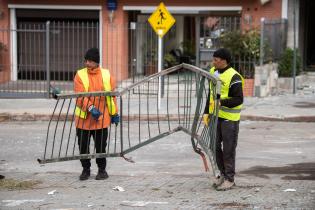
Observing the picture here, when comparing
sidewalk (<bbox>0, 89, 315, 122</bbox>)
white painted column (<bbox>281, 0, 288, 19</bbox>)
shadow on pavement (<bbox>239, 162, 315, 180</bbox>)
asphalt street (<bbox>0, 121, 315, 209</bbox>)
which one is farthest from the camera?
white painted column (<bbox>281, 0, 288, 19</bbox>)

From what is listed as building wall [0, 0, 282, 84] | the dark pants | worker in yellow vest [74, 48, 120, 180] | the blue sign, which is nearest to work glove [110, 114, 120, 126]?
worker in yellow vest [74, 48, 120, 180]

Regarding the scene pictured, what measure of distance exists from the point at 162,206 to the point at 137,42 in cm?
1363

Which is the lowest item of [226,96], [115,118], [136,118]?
[136,118]

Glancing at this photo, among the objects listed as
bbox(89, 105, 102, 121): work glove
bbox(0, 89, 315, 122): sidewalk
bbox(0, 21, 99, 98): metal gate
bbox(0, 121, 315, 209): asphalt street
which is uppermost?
bbox(0, 21, 99, 98): metal gate

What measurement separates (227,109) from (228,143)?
1.40ft

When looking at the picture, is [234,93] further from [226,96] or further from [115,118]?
[115,118]

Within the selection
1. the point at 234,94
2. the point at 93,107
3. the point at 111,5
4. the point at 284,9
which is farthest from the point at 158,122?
the point at 111,5

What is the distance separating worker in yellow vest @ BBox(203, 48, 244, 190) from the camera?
869cm

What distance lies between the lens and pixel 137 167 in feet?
35.0

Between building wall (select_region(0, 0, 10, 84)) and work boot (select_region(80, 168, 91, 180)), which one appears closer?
work boot (select_region(80, 168, 91, 180))

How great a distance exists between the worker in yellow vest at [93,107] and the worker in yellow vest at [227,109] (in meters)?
1.41

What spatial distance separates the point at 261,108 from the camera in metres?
17.4

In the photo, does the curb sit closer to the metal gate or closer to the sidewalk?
the sidewalk

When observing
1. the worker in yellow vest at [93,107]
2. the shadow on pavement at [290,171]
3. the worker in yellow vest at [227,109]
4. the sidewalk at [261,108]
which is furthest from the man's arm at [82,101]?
the sidewalk at [261,108]
